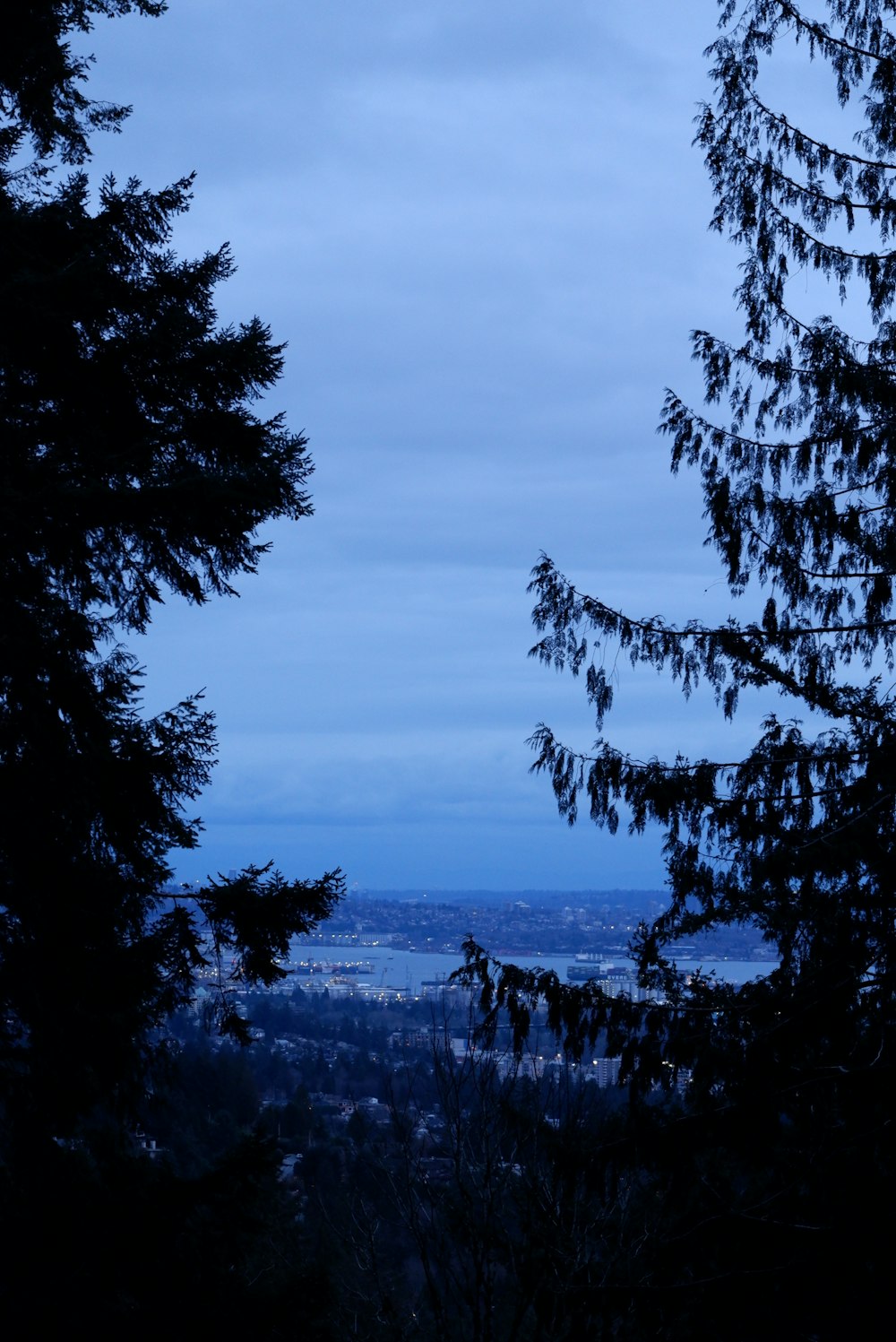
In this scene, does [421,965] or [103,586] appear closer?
[103,586]

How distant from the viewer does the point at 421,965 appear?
38.8m

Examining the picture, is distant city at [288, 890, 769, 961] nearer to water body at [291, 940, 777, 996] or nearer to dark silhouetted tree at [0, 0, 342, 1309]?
water body at [291, 940, 777, 996]

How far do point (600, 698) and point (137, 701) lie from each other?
2734mm

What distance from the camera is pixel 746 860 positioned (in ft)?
22.0

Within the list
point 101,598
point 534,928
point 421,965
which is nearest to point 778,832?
point 101,598

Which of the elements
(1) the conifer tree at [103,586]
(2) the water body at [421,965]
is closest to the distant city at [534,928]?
(2) the water body at [421,965]

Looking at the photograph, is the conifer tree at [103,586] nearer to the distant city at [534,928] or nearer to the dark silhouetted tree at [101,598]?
the dark silhouetted tree at [101,598]

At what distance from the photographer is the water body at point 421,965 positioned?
23.8 ft

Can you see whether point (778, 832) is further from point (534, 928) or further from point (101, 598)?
point (534, 928)

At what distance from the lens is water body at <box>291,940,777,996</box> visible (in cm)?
726

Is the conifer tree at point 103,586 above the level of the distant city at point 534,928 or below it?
above

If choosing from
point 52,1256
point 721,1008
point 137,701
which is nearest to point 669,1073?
point 721,1008

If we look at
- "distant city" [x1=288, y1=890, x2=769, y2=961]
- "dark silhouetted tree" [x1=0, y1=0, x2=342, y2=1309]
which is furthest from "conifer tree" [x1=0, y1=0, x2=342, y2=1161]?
"distant city" [x1=288, y1=890, x2=769, y2=961]

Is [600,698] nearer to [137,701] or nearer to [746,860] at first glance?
[746,860]
